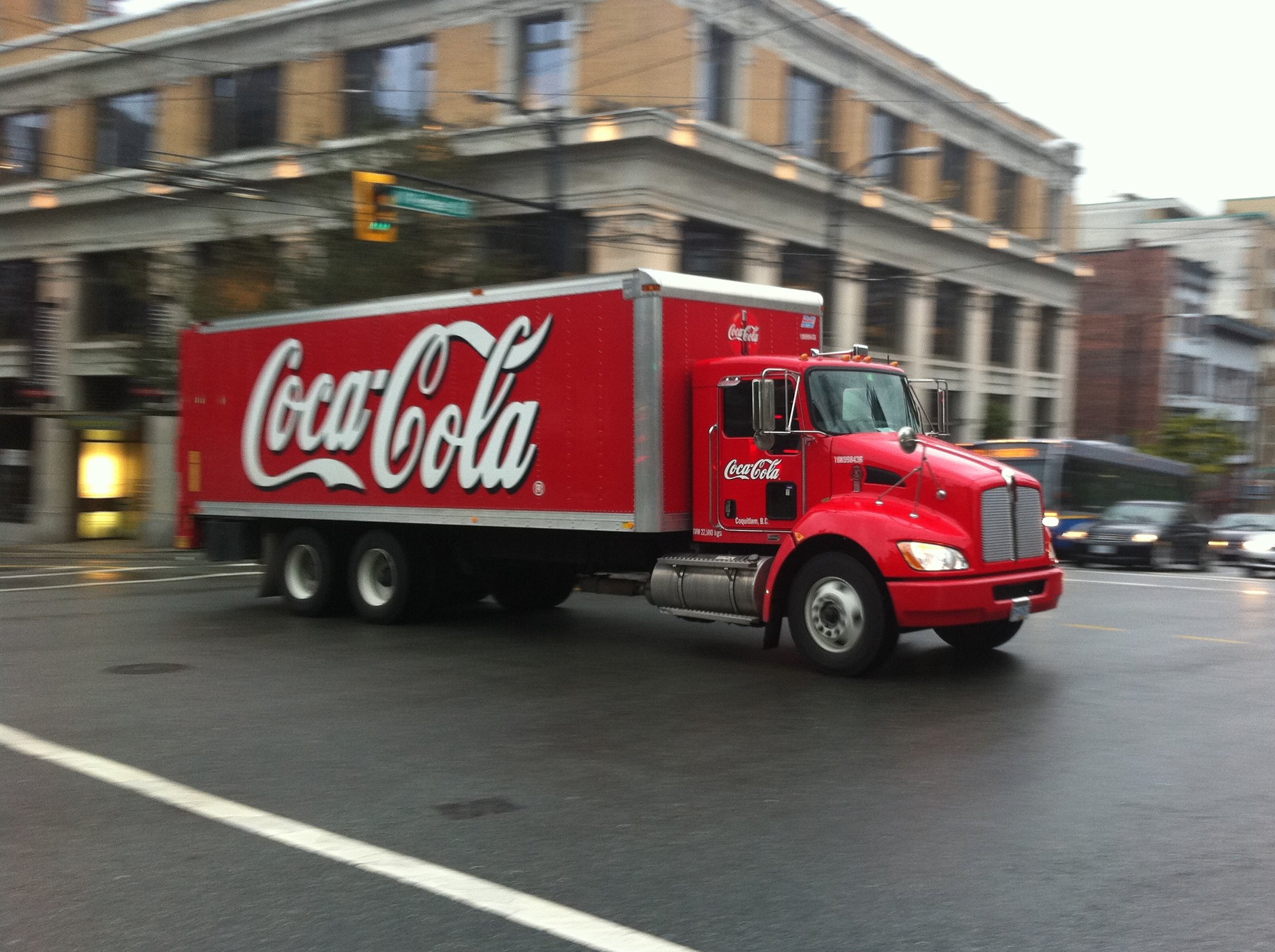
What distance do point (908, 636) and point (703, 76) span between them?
735 inches

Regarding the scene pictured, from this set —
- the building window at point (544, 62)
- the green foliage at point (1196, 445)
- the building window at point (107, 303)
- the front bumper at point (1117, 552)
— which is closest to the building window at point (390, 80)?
the building window at point (544, 62)

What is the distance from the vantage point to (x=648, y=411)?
1168cm

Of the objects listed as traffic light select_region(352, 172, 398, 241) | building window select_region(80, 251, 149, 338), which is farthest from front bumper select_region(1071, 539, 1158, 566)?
building window select_region(80, 251, 149, 338)

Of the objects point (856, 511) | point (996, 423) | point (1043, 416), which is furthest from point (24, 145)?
point (1043, 416)

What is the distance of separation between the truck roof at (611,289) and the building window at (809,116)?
64.8 ft

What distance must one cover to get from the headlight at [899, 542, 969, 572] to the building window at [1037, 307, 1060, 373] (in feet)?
135

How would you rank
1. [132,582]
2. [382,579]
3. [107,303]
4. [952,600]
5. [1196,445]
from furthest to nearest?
[1196,445], [107,303], [132,582], [382,579], [952,600]

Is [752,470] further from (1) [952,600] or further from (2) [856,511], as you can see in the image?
(1) [952,600]

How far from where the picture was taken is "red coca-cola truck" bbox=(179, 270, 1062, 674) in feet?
34.8

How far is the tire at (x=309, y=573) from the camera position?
48.0 feet

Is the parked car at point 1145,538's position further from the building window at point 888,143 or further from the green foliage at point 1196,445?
the green foliage at point 1196,445

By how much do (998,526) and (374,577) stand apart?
22.5ft

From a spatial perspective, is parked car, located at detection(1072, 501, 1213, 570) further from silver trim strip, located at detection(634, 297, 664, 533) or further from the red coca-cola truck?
silver trim strip, located at detection(634, 297, 664, 533)

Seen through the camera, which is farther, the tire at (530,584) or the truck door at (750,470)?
the tire at (530,584)
